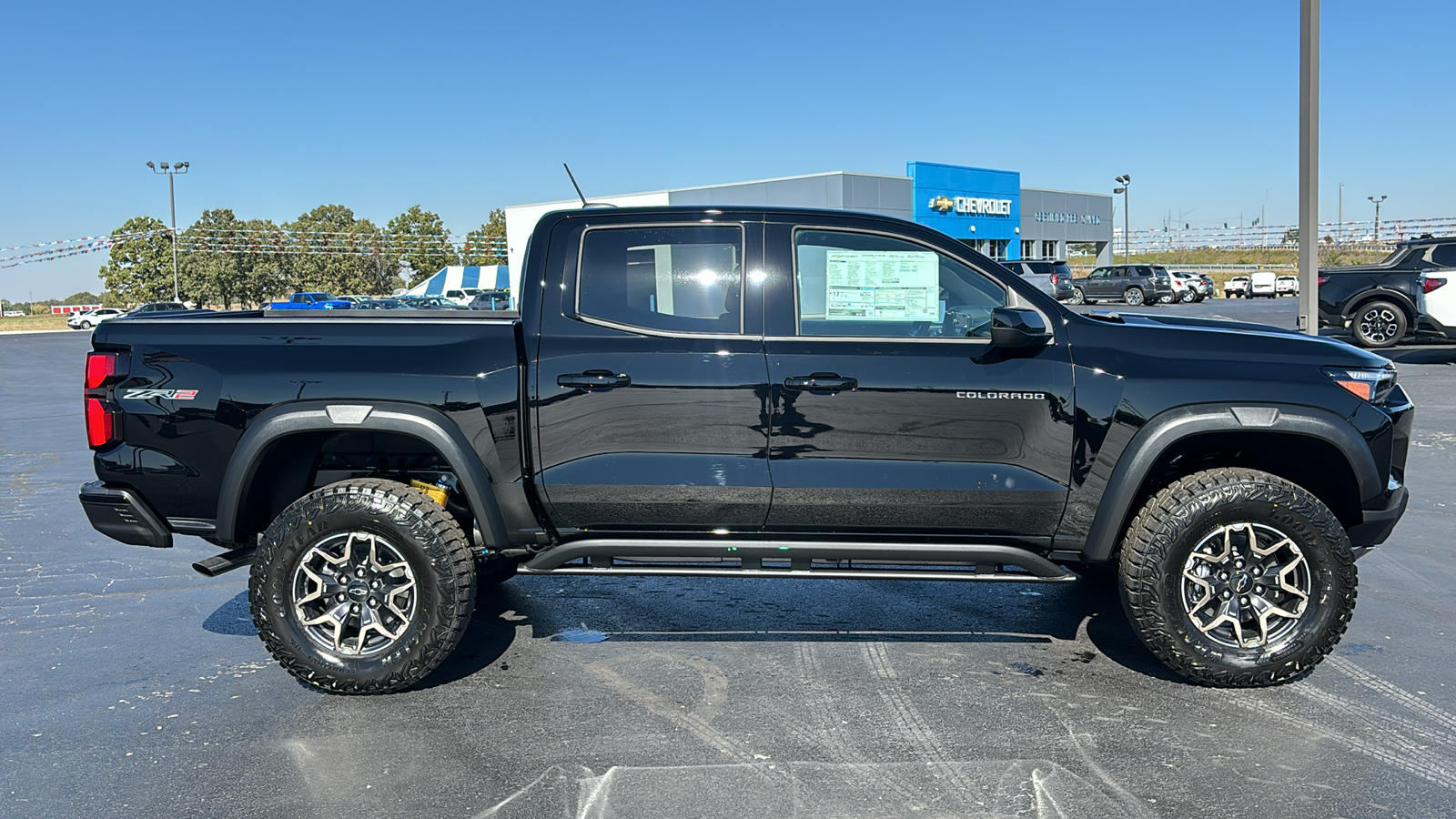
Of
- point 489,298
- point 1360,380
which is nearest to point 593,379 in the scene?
point 1360,380

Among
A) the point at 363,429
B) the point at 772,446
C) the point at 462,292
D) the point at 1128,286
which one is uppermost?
the point at 462,292

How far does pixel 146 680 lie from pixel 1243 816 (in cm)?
420

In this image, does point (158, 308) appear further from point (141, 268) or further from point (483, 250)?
point (483, 250)

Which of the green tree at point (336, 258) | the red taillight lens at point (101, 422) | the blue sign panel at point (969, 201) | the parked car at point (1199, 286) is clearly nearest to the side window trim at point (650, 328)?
the red taillight lens at point (101, 422)

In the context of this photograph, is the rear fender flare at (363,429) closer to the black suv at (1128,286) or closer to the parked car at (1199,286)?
the black suv at (1128,286)

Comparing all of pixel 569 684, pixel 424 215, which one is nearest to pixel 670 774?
pixel 569 684

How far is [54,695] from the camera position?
4.44 metres

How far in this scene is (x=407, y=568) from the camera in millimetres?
4445

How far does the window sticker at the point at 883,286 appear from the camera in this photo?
14.9ft

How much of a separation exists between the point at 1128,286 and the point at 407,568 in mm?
41527

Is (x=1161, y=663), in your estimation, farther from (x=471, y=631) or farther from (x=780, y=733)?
(x=471, y=631)

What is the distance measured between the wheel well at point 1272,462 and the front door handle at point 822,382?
4.14ft

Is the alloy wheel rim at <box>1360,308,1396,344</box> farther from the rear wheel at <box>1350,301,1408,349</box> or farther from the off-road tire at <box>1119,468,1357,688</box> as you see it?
the off-road tire at <box>1119,468,1357,688</box>

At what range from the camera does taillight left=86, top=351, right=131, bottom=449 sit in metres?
4.49
